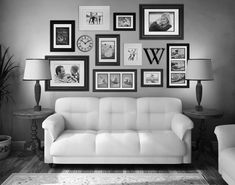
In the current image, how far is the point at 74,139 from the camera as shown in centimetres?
363

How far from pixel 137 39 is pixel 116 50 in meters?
0.36

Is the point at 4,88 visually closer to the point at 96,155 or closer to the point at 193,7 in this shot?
the point at 96,155

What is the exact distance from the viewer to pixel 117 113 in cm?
426

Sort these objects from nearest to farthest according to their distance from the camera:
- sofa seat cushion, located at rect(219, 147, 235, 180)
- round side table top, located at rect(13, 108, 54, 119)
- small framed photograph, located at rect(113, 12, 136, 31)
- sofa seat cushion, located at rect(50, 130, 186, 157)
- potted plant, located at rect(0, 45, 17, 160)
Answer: sofa seat cushion, located at rect(219, 147, 235, 180), sofa seat cushion, located at rect(50, 130, 186, 157), round side table top, located at rect(13, 108, 54, 119), potted plant, located at rect(0, 45, 17, 160), small framed photograph, located at rect(113, 12, 136, 31)

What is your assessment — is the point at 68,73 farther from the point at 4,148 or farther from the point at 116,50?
the point at 4,148

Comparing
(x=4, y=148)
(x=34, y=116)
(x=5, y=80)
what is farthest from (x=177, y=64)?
(x=4, y=148)

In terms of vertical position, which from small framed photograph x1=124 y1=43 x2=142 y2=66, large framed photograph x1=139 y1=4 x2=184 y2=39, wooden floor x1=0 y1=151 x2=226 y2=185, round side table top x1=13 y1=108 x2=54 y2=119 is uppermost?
large framed photograph x1=139 y1=4 x2=184 y2=39

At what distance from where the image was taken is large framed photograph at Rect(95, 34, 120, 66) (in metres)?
4.54

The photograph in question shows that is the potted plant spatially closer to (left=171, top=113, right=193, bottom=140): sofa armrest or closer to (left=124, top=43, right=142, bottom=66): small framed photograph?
(left=124, top=43, right=142, bottom=66): small framed photograph

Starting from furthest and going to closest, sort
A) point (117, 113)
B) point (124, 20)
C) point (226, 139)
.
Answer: point (124, 20) → point (117, 113) → point (226, 139)

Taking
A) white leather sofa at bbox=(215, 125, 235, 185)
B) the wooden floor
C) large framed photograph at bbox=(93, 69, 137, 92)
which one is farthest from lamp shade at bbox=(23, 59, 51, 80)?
white leather sofa at bbox=(215, 125, 235, 185)

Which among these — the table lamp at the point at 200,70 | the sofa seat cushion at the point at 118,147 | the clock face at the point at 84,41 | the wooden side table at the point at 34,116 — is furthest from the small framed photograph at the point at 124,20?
the sofa seat cushion at the point at 118,147

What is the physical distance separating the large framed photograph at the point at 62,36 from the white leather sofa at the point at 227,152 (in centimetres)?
253

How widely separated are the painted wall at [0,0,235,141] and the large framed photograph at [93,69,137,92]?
4.0 inches
